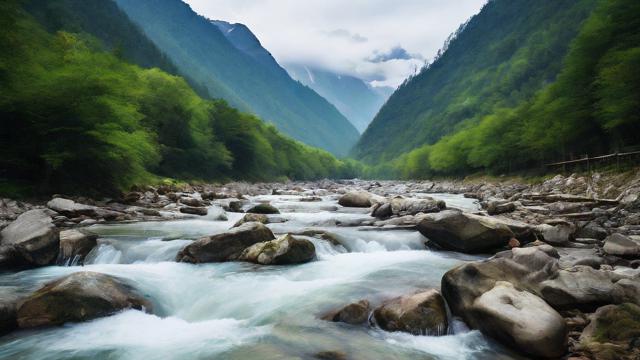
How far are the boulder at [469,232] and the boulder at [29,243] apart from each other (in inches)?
470

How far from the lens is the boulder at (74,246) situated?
11.6 meters

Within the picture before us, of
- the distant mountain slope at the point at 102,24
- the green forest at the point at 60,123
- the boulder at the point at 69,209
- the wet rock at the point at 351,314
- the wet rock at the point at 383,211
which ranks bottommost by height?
the wet rock at the point at 351,314

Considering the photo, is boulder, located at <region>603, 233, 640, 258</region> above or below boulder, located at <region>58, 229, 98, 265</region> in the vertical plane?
below

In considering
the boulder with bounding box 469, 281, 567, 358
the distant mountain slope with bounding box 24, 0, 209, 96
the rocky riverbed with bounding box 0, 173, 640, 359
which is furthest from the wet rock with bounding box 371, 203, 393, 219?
the distant mountain slope with bounding box 24, 0, 209, 96

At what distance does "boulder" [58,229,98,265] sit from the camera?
459 inches

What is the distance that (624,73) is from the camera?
29.5 metres

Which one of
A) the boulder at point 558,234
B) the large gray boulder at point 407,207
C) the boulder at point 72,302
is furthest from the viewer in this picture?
the large gray boulder at point 407,207

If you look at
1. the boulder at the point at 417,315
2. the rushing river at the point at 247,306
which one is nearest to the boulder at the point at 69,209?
the rushing river at the point at 247,306

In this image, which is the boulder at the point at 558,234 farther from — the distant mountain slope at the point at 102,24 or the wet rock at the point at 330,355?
the distant mountain slope at the point at 102,24

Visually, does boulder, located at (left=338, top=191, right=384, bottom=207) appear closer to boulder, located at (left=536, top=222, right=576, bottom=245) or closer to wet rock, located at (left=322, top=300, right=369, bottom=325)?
boulder, located at (left=536, top=222, right=576, bottom=245)

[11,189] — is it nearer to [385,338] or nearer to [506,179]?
[385,338]

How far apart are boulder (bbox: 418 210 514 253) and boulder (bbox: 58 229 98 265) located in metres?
11.3

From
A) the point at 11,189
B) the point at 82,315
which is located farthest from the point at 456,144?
the point at 82,315

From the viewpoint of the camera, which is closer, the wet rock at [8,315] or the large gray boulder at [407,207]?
the wet rock at [8,315]
